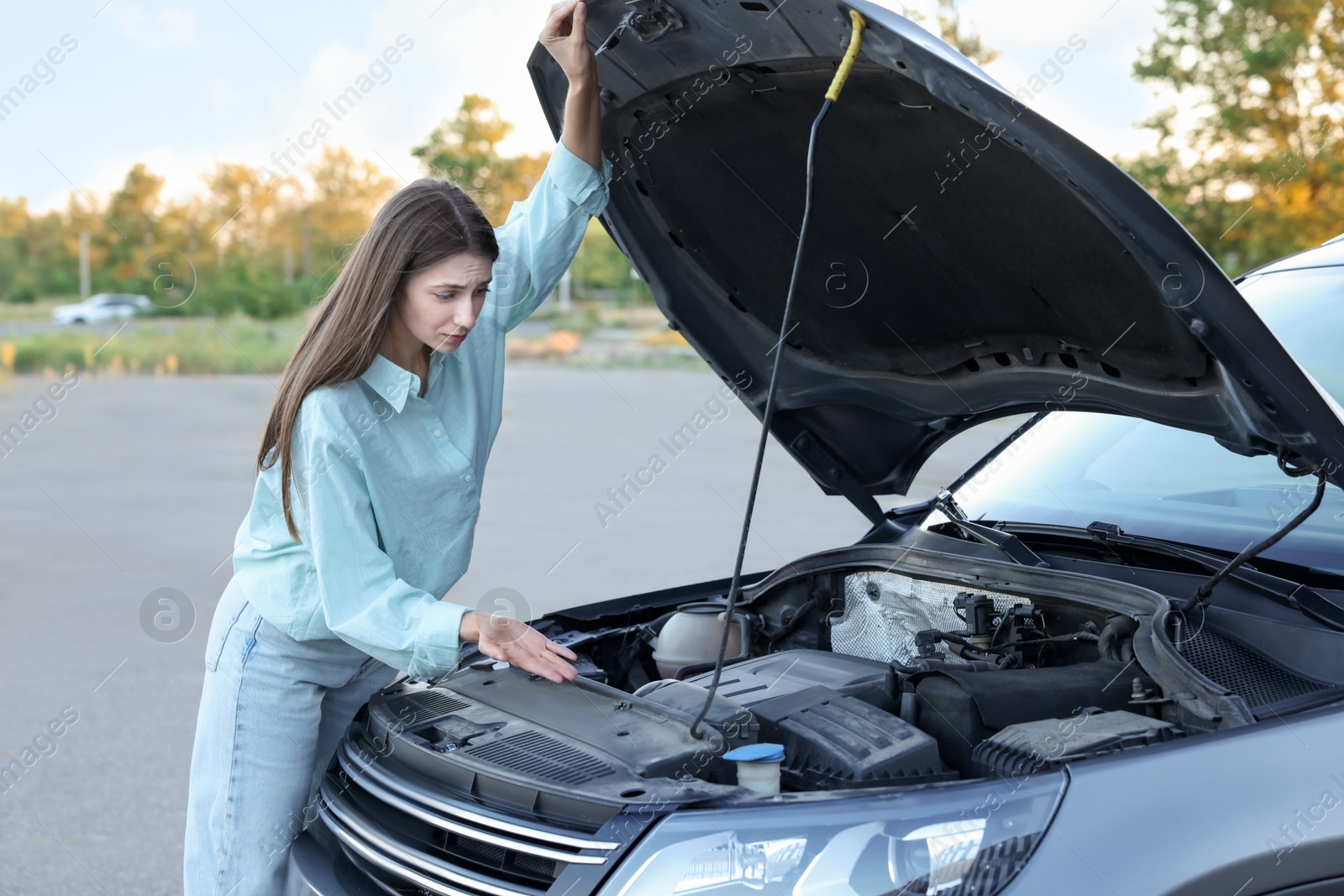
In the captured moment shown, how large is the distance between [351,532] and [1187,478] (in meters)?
1.95

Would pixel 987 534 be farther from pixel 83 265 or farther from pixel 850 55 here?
pixel 83 265

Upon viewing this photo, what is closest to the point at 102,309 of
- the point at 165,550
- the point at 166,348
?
the point at 166,348

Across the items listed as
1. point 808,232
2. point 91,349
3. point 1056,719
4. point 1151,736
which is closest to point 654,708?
point 1056,719

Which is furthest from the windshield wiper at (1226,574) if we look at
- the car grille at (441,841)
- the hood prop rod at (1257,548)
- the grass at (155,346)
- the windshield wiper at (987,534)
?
the grass at (155,346)

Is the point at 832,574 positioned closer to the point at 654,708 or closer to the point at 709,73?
the point at 654,708

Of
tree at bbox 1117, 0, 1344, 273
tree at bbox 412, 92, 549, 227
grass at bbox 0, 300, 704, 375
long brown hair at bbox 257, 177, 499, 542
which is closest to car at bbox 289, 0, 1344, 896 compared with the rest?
long brown hair at bbox 257, 177, 499, 542

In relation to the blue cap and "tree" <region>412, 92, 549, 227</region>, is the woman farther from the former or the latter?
"tree" <region>412, 92, 549, 227</region>

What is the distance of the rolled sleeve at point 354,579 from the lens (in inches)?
84.6

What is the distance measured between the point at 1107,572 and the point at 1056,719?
0.59m

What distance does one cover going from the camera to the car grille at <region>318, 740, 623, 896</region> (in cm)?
181

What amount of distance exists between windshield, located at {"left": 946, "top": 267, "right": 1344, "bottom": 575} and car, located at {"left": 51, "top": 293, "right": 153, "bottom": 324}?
25185mm

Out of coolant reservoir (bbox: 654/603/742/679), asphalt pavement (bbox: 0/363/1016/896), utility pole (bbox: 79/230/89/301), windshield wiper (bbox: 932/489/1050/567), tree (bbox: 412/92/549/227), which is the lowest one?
asphalt pavement (bbox: 0/363/1016/896)

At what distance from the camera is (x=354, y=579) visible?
2186 millimetres

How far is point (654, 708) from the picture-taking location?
7.07ft
